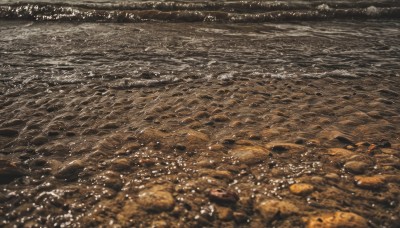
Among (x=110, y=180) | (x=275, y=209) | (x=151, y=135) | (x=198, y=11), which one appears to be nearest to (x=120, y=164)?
(x=110, y=180)

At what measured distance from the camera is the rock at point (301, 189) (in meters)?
1.34

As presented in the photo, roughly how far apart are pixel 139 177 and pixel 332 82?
1.91 metres

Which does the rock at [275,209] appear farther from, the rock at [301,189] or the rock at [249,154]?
the rock at [249,154]

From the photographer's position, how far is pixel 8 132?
181 centimetres

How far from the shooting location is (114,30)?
186 inches

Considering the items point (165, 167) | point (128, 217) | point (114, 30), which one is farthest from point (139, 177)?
point (114, 30)

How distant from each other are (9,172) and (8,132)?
48cm

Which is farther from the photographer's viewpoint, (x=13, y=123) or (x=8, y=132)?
(x=13, y=123)

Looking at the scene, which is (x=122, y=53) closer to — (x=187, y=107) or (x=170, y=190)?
(x=187, y=107)

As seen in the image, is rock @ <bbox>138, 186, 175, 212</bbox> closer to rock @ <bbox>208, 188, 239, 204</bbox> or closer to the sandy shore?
the sandy shore

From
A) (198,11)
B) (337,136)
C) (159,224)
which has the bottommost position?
(159,224)

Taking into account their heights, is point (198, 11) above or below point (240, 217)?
above

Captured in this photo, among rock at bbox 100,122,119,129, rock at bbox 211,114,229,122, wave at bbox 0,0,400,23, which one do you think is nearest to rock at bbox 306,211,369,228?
rock at bbox 211,114,229,122

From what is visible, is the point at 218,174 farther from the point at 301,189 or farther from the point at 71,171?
the point at 71,171
